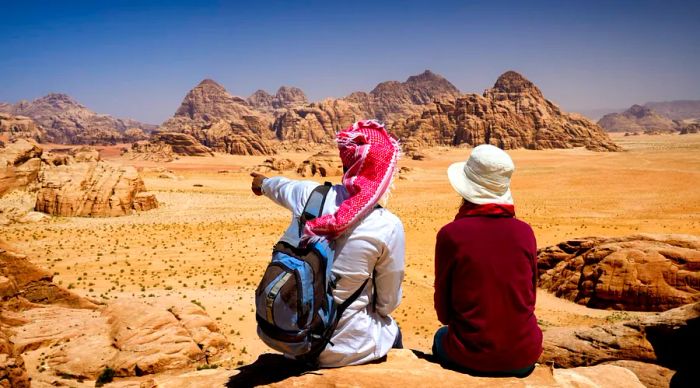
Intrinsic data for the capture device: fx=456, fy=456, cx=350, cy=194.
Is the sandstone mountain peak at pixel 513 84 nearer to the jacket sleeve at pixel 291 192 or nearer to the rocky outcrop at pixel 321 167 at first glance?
the rocky outcrop at pixel 321 167

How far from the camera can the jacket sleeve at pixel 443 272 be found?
A: 375cm

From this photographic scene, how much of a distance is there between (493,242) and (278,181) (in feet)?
6.41

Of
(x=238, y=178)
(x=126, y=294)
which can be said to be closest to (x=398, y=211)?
(x=126, y=294)

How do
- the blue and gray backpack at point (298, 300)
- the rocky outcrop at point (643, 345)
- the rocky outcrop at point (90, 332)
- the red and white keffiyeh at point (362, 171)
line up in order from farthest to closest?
the rocky outcrop at point (90, 332)
the rocky outcrop at point (643, 345)
the red and white keffiyeh at point (362, 171)
the blue and gray backpack at point (298, 300)

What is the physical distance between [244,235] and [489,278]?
23601 mm

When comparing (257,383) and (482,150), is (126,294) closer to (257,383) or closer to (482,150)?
(257,383)

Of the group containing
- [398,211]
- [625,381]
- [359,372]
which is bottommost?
[398,211]

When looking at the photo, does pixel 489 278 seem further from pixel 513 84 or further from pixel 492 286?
pixel 513 84

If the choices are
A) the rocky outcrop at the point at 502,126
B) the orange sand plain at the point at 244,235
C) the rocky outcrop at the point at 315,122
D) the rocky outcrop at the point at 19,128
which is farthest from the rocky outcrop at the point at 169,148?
the rocky outcrop at the point at 19,128

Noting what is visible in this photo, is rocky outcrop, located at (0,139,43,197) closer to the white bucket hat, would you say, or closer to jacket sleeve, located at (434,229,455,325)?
jacket sleeve, located at (434,229,455,325)

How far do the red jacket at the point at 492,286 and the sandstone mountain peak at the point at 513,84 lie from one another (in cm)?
14677

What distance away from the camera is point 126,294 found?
14.6 meters

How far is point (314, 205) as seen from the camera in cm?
378

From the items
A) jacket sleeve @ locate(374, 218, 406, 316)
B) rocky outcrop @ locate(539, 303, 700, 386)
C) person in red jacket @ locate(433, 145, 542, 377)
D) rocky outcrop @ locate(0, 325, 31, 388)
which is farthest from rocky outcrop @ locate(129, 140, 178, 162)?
person in red jacket @ locate(433, 145, 542, 377)
